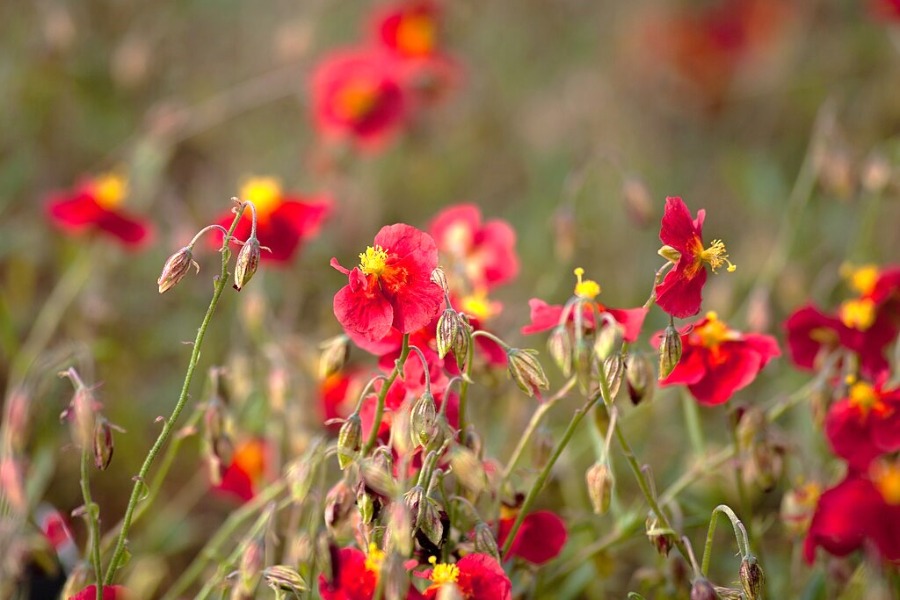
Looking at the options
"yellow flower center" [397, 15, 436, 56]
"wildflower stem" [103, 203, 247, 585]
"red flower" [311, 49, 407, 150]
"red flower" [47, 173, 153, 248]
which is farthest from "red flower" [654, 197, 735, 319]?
"yellow flower center" [397, 15, 436, 56]

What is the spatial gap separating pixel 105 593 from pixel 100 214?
0.99 m

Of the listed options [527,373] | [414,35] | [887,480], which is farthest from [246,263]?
[414,35]

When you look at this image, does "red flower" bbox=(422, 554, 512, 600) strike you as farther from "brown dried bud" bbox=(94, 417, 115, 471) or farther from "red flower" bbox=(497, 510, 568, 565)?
"brown dried bud" bbox=(94, 417, 115, 471)

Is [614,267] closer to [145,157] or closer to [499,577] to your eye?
[145,157]

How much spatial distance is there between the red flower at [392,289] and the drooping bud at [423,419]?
0.10 m

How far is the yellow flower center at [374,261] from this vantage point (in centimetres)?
121

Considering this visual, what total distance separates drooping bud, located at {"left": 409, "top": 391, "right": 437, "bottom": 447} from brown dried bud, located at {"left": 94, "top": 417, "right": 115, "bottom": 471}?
385mm

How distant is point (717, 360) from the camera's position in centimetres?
140

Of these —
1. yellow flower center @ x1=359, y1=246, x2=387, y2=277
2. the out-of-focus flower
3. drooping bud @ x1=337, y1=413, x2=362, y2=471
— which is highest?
yellow flower center @ x1=359, y1=246, x2=387, y2=277

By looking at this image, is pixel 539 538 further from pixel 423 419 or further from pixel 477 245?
pixel 477 245

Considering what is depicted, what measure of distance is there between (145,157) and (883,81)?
108 inches

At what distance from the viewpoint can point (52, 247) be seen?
282cm

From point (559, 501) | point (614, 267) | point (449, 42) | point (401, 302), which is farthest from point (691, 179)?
point (401, 302)

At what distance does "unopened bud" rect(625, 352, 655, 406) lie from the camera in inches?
49.3
